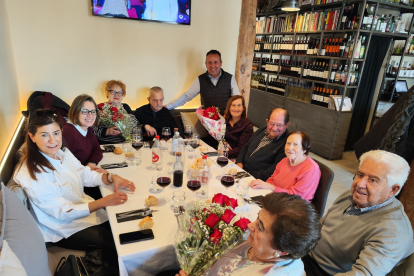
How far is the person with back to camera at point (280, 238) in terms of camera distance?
86 cm

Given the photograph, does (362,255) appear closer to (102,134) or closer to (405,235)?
(405,235)

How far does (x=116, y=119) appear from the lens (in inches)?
112

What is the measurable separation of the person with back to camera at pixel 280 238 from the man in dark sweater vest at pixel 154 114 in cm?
244

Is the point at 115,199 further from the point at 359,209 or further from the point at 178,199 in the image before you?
the point at 359,209

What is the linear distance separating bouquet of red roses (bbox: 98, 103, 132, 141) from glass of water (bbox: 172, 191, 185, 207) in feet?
4.59

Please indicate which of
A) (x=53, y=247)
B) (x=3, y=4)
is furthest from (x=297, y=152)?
(x=3, y=4)

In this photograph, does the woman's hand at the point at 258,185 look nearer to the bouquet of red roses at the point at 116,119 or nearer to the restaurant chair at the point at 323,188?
the restaurant chair at the point at 323,188

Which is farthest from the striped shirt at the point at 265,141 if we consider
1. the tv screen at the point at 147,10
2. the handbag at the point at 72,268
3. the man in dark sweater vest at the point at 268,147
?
the tv screen at the point at 147,10

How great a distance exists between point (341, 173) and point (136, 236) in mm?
3876

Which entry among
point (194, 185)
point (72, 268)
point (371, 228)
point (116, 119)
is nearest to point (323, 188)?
point (371, 228)

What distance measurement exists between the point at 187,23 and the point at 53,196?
301 centimetres

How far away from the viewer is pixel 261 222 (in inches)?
37.8

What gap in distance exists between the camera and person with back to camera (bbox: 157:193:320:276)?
859mm

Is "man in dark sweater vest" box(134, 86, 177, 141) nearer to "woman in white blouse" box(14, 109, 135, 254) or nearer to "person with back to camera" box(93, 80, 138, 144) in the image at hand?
"person with back to camera" box(93, 80, 138, 144)
